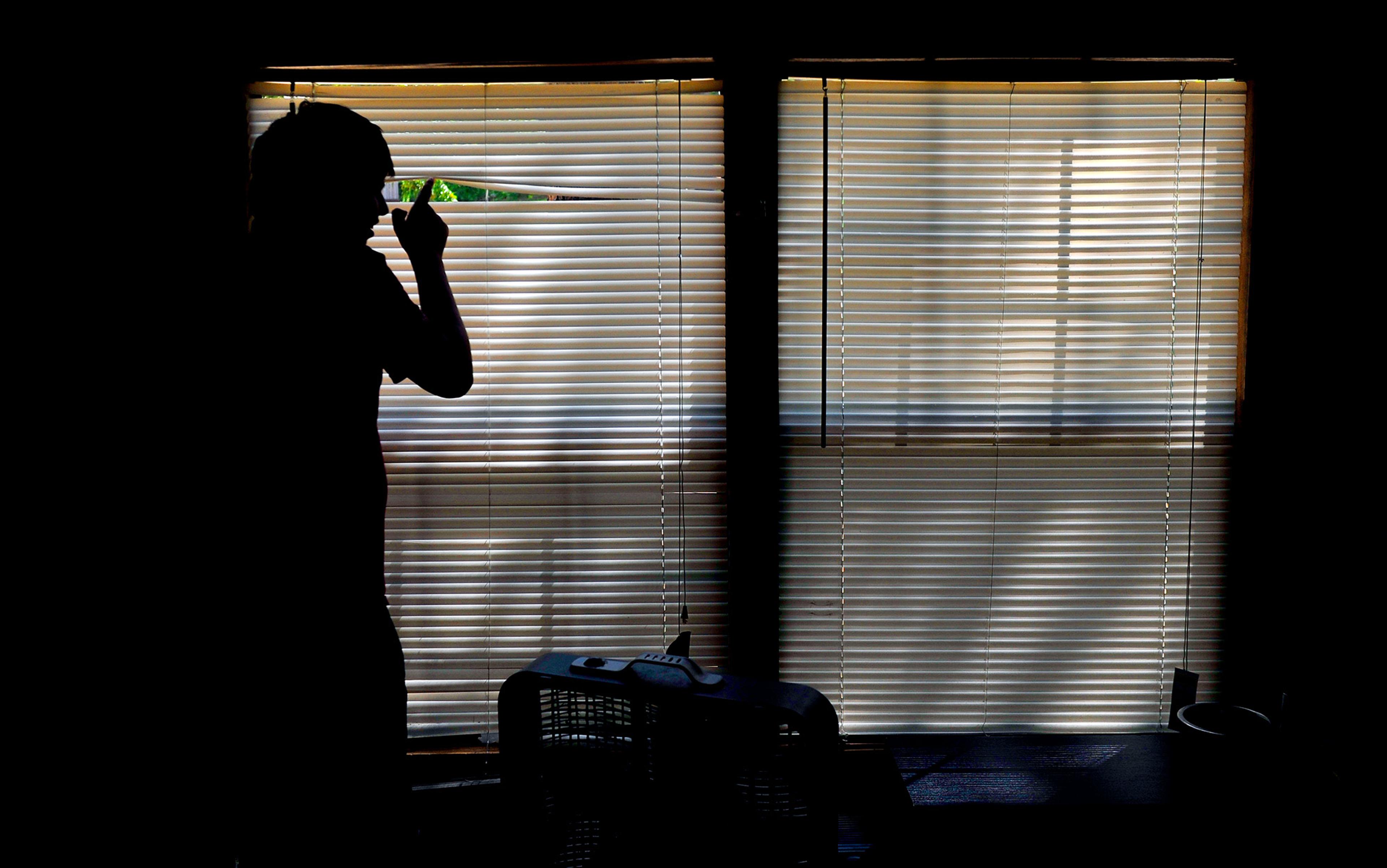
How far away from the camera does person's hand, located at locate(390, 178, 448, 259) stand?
153 cm

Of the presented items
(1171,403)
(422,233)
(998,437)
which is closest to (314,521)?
(422,233)

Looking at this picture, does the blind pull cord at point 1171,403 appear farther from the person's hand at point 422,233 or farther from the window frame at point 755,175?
the person's hand at point 422,233

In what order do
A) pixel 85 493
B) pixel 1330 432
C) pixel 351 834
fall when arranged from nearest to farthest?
pixel 351 834 → pixel 85 493 → pixel 1330 432

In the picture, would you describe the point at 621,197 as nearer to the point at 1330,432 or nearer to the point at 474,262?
the point at 474,262

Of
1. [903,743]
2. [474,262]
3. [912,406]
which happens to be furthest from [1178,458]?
[474,262]

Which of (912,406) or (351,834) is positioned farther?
(912,406)

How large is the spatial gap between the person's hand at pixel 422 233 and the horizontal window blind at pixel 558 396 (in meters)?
0.55

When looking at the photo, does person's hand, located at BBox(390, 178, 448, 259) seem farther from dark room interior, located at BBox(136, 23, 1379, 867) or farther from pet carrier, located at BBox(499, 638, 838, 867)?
pet carrier, located at BBox(499, 638, 838, 867)

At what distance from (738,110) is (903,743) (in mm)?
1736

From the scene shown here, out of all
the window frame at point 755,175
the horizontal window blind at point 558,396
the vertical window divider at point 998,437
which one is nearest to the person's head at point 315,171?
the horizontal window blind at point 558,396

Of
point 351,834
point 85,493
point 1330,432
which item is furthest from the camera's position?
point 1330,432

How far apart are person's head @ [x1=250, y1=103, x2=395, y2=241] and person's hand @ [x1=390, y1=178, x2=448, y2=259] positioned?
0.39 ft

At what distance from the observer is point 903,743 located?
2062 millimetres

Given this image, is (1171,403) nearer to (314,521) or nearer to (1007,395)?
(1007,395)
